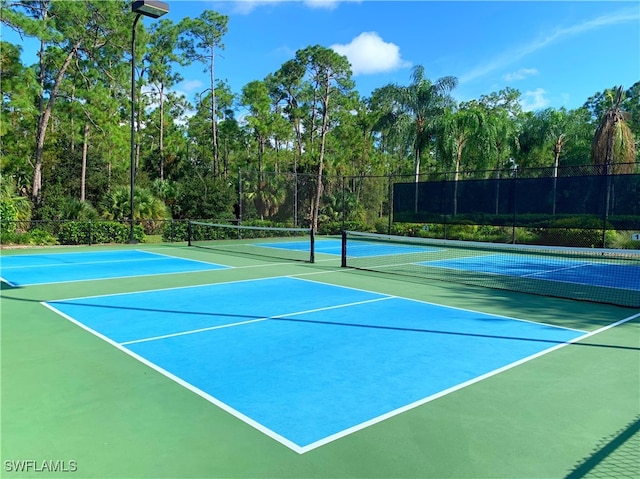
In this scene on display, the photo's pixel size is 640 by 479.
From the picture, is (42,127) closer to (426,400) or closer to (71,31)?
(71,31)

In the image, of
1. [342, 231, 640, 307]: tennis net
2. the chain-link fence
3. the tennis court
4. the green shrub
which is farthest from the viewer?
the green shrub

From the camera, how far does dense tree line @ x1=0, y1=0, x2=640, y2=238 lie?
22844mm

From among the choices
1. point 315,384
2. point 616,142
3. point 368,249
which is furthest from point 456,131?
point 315,384

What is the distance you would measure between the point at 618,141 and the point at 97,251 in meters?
22.8

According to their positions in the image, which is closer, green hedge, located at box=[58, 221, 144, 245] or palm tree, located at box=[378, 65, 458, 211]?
green hedge, located at box=[58, 221, 144, 245]

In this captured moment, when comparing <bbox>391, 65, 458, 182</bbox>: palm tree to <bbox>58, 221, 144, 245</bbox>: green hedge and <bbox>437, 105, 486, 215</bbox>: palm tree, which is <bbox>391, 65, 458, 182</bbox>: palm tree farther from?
<bbox>58, 221, 144, 245</bbox>: green hedge

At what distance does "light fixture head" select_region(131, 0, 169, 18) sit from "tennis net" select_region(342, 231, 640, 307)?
884 centimetres

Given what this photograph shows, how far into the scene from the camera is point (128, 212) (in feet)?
73.8

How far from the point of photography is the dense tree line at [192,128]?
22.8 metres

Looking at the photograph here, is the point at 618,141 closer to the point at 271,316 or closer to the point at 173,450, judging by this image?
the point at 271,316

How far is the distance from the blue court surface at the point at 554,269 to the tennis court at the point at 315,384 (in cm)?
345

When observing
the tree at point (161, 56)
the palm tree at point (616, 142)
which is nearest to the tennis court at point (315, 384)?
the palm tree at point (616, 142)

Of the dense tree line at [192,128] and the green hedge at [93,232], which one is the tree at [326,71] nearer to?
the dense tree line at [192,128]

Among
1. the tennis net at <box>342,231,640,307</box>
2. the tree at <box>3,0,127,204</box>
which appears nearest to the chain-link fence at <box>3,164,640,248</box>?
the tennis net at <box>342,231,640,307</box>
